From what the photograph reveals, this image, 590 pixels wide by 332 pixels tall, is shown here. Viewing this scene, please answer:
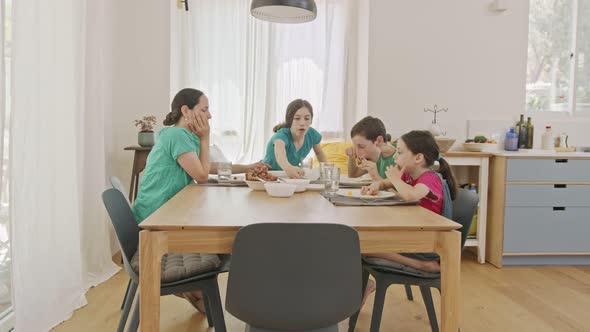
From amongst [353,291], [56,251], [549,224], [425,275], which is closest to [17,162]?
[56,251]

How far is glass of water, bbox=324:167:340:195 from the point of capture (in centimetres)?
204

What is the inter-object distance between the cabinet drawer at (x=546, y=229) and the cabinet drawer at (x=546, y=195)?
0.04 m

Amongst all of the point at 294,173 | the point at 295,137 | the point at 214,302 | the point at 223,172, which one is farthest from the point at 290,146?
the point at 214,302

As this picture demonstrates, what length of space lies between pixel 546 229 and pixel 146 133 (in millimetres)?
2984

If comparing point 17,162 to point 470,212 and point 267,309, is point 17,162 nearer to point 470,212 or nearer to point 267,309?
point 267,309

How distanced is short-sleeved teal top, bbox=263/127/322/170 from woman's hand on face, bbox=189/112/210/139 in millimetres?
688

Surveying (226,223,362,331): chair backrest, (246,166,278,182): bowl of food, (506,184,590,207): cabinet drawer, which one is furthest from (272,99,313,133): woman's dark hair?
(226,223,362,331): chair backrest

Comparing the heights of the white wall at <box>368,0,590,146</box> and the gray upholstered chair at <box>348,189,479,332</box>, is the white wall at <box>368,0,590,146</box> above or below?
above

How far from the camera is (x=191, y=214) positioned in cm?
158

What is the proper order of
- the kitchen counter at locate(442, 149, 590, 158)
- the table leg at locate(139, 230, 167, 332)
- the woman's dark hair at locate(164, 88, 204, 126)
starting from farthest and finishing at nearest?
the kitchen counter at locate(442, 149, 590, 158)
the woman's dark hair at locate(164, 88, 204, 126)
the table leg at locate(139, 230, 167, 332)

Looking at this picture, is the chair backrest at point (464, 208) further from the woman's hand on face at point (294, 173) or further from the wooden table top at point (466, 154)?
the wooden table top at point (466, 154)

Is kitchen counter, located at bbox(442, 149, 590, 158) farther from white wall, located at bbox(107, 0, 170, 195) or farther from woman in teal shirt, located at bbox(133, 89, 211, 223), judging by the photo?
white wall, located at bbox(107, 0, 170, 195)

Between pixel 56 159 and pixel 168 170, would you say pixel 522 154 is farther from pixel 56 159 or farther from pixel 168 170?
pixel 56 159

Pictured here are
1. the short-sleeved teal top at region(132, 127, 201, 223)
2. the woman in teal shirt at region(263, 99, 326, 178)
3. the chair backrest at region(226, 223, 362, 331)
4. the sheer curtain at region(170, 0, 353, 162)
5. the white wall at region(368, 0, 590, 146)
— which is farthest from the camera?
the sheer curtain at region(170, 0, 353, 162)
